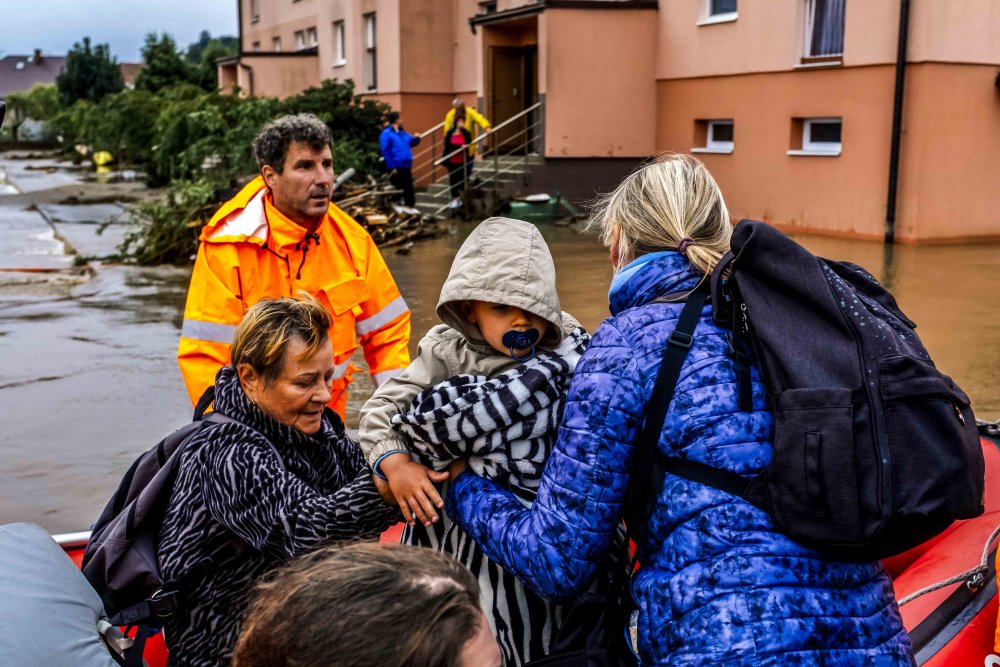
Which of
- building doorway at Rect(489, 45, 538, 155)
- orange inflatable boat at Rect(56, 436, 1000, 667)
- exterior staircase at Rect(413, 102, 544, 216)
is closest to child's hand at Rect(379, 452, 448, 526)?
orange inflatable boat at Rect(56, 436, 1000, 667)

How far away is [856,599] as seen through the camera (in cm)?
179

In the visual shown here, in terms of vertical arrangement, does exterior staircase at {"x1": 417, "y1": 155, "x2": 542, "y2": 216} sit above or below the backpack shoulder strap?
below

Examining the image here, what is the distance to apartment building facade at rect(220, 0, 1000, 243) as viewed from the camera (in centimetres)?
1350

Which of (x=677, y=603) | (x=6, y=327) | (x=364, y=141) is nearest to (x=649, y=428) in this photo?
(x=677, y=603)

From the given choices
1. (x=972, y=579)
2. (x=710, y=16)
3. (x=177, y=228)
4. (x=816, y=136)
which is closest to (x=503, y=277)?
(x=972, y=579)

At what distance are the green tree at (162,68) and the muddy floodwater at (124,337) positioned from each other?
2413cm

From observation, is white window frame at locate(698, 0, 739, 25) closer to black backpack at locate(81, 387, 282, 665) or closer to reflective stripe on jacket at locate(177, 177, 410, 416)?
reflective stripe on jacket at locate(177, 177, 410, 416)

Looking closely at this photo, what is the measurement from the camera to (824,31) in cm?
1475

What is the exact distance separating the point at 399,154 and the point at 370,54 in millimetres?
9681

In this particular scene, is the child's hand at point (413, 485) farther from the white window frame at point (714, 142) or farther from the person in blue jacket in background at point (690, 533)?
the white window frame at point (714, 142)

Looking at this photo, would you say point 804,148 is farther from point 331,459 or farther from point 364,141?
point 331,459

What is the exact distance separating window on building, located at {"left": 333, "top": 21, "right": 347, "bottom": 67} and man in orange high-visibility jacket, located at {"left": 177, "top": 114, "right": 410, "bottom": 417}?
25563 millimetres

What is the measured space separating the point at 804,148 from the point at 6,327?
36.2ft

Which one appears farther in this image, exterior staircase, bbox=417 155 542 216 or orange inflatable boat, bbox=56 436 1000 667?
exterior staircase, bbox=417 155 542 216
